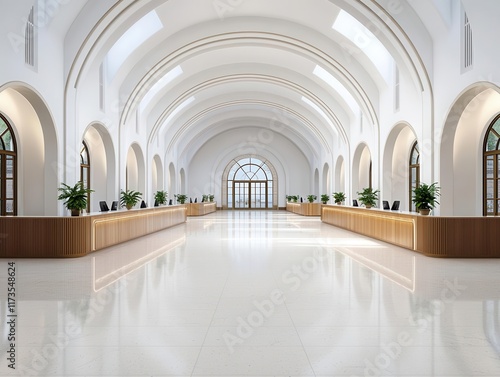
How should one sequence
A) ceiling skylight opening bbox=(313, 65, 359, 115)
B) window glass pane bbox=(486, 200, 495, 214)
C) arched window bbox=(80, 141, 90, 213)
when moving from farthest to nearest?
ceiling skylight opening bbox=(313, 65, 359, 115), arched window bbox=(80, 141, 90, 213), window glass pane bbox=(486, 200, 495, 214)

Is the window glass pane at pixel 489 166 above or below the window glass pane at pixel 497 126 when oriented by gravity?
below

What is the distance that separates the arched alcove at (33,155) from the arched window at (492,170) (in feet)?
38.0

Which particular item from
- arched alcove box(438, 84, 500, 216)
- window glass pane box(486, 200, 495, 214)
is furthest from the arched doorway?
arched alcove box(438, 84, 500, 216)

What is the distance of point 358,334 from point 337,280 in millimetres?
2668

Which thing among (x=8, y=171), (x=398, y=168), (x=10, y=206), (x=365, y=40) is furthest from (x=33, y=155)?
(x=398, y=168)

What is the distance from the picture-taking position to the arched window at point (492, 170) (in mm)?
12430

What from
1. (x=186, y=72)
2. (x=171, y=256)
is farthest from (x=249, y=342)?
(x=186, y=72)

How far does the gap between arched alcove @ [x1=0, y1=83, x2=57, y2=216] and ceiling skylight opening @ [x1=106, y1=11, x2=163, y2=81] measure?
14.3 feet

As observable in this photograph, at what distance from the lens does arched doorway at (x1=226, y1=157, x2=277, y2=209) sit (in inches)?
1559

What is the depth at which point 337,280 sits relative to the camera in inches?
268

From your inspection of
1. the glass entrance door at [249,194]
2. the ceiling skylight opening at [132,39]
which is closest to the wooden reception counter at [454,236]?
the ceiling skylight opening at [132,39]

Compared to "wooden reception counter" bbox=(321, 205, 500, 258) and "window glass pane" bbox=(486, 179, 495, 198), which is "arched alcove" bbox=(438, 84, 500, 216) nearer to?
"window glass pane" bbox=(486, 179, 495, 198)

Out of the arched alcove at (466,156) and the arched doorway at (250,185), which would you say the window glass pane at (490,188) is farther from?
the arched doorway at (250,185)

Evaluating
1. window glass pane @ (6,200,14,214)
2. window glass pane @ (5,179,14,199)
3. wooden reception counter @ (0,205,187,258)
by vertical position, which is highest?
window glass pane @ (5,179,14,199)
